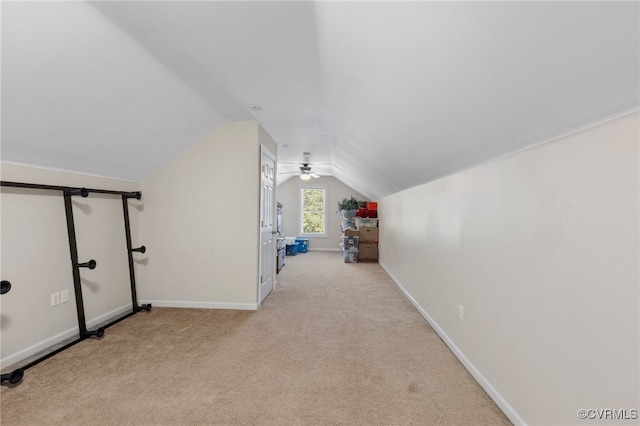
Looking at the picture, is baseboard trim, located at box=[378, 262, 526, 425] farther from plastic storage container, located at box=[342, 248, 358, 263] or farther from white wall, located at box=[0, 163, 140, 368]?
plastic storage container, located at box=[342, 248, 358, 263]

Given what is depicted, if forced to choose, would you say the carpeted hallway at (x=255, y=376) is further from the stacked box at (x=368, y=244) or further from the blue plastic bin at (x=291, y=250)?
the blue plastic bin at (x=291, y=250)

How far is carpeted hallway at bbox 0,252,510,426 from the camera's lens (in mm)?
1805

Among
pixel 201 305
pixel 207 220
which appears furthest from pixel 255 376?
pixel 207 220

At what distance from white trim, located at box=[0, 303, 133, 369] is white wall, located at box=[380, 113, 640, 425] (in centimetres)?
346

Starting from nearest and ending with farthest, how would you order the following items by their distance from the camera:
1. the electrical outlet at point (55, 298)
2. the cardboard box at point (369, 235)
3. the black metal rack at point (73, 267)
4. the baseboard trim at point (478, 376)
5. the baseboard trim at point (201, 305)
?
the baseboard trim at point (478, 376), the black metal rack at point (73, 267), the electrical outlet at point (55, 298), the baseboard trim at point (201, 305), the cardboard box at point (369, 235)

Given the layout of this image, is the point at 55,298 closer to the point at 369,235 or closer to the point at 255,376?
the point at 255,376

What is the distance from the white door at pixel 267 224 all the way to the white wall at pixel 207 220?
214 mm

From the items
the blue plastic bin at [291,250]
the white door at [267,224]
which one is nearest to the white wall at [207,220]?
the white door at [267,224]

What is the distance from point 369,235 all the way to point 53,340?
19.9ft

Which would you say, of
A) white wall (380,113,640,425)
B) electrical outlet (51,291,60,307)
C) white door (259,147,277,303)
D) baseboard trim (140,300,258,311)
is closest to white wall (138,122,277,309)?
baseboard trim (140,300,258,311)

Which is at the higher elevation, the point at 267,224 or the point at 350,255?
the point at 267,224

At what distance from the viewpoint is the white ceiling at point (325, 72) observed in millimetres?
1055

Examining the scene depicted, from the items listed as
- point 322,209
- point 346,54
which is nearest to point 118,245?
point 346,54

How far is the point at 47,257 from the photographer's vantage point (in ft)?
8.59
